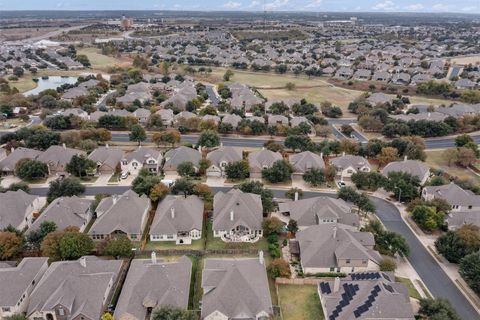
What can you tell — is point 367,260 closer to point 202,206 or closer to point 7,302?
point 202,206

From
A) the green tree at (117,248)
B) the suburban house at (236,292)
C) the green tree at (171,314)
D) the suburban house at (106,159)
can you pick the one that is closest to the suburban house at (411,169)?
the suburban house at (236,292)

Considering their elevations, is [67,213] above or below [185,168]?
above

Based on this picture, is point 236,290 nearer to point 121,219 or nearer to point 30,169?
point 121,219

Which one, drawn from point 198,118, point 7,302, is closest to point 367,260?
point 7,302

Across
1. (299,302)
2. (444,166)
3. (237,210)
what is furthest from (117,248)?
(444,166)

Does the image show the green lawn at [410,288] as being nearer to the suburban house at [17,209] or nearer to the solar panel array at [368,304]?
the solar panel array at [368,304]

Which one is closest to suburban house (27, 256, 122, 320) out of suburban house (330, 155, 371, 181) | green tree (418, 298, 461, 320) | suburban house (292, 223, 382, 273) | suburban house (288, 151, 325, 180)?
suburban house (292, 223, 382, 273)
